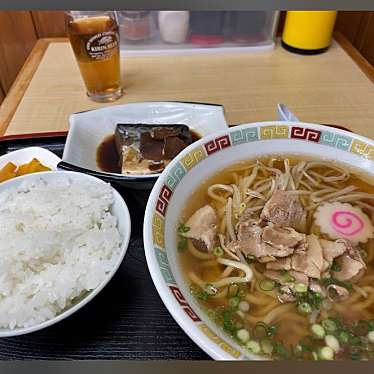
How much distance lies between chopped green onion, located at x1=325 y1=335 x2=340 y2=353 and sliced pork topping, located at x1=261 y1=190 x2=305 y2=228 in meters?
0.27

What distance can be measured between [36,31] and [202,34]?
0.90m

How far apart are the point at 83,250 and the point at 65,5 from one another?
760mm

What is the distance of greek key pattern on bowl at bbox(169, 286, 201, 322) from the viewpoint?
2.27 feet

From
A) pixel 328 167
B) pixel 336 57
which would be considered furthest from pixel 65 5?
pixel 336 57

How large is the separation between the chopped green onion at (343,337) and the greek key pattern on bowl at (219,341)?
27cm

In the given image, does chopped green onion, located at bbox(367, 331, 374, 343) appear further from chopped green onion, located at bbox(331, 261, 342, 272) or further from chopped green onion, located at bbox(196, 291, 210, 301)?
chopped green onion, located at bbox(196, 291, 210, 301)

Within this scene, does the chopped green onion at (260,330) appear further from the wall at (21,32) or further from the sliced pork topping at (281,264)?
the wall at (21,32)

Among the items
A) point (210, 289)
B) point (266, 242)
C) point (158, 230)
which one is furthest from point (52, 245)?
point (266, 242)

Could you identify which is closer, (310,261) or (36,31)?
(310,261)

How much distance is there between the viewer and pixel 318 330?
0.82 meters

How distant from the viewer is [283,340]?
0.80m

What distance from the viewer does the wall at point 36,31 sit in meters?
1.99

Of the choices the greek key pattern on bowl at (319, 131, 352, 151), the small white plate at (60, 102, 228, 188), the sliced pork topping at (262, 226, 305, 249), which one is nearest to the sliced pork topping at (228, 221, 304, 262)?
the sliced pork topping at (262, 226, 305, 249)

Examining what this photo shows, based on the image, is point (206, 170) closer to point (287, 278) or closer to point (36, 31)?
point (287, 278)
